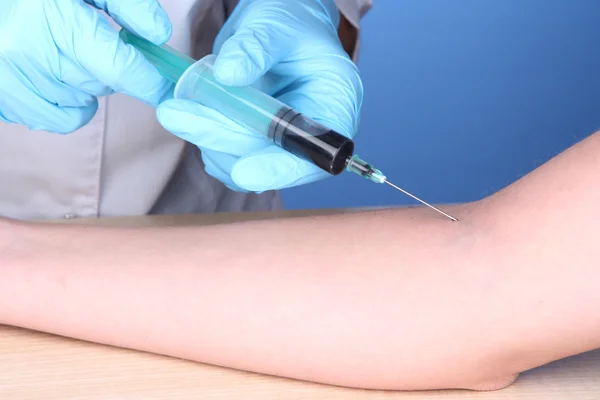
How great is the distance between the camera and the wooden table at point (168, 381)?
723mm

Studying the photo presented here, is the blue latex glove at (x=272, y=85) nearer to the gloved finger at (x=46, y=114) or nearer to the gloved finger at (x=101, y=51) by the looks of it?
the gloved finger at (x=101, y=51)

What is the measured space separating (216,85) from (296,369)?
1.32 feet

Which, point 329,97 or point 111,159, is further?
point 111,159

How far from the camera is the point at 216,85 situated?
92 centimetres

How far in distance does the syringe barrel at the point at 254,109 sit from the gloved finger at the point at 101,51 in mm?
44

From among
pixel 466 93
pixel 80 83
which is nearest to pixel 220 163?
pixel 80 83

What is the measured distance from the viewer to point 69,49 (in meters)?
0.94

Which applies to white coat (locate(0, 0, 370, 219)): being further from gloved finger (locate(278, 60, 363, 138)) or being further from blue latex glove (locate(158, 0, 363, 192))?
gloved finger (locate(278, 60, 363, 138))

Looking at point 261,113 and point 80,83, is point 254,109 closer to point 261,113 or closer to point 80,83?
point 261,113

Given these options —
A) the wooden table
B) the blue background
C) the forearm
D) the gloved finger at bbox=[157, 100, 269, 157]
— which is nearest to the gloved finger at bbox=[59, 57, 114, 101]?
the gloved finger at bbox=[157, 100, 269, 157]

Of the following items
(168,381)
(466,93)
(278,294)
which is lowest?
(466,93)

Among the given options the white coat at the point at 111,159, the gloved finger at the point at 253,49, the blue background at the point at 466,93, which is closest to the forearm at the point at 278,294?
the gloved finger at the point at 253,49

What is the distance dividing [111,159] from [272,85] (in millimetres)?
391

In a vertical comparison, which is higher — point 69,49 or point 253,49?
point 253,49
